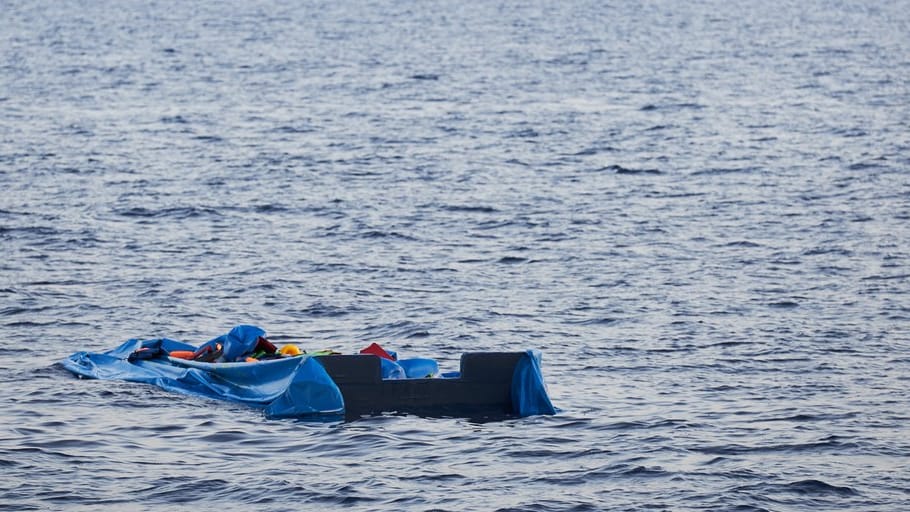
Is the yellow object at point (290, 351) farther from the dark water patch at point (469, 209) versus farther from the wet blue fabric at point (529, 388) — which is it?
the dark water patch at point (469, 209)

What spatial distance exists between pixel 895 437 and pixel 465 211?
2113 cm

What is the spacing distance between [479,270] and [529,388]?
12.0 meters

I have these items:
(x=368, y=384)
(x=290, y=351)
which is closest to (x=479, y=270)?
(x=290, y=351)

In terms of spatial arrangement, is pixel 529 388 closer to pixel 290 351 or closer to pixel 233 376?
pixel 290 351

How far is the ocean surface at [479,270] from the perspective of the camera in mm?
21828

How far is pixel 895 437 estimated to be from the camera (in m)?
23.5

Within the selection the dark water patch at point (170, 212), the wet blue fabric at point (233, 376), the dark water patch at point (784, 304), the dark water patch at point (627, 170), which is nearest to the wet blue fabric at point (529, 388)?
the wet blue fabric at point (233, 376)

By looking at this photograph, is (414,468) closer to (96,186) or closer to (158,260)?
(158,260)

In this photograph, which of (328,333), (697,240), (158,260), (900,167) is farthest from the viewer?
(900,167)

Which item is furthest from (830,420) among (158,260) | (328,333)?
(158,260)

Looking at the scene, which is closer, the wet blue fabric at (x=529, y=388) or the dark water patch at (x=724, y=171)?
the wet blue fabric at (x=529, y=388)

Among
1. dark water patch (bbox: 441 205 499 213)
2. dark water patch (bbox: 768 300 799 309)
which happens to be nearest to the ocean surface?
dark water patch (bbox: 768 300 799 309)

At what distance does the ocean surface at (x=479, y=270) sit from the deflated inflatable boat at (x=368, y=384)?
1.39ft

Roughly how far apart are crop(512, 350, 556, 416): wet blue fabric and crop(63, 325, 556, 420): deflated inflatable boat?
0.02m
